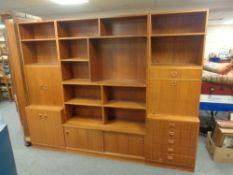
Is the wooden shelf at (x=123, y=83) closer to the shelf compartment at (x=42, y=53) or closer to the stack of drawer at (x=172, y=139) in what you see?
the stack of drawer at (x=172, y=139)

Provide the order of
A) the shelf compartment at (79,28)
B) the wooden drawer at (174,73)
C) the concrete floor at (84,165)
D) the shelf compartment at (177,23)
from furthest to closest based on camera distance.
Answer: the shelf compartment at (79,28) < the concrete floor at (84,165) < the shelf compartment at (177,23) < the wooden drawer at (174,73)

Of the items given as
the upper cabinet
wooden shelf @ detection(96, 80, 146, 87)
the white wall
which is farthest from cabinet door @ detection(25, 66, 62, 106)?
the white wall

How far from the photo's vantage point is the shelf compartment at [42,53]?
2729 millimetres

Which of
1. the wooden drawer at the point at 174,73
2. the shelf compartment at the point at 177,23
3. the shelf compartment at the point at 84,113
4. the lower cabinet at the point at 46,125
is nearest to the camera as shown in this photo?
the wooden drawer at the point at 174,73

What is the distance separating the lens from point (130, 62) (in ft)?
8.34

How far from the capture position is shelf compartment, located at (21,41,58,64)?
2729mm

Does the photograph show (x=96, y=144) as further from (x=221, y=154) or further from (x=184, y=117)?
(x=221, y=154)

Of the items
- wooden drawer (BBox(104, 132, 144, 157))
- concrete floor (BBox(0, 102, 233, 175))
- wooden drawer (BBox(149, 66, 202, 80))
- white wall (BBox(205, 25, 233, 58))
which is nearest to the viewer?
wooden drawer (BBox(149, 66, 202, 80))

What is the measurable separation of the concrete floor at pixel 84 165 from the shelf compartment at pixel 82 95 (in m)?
0.86

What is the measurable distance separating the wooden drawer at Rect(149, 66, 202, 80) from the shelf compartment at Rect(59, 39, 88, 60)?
3.75 feet

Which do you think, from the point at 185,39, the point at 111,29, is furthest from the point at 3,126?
the point at 185,39

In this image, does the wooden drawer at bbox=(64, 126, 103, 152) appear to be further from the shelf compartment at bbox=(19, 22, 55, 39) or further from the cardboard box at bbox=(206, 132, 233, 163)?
the cardboard box at bbox=(206, 132, 233, 163)

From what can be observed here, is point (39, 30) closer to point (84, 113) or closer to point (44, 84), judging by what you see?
point (44, 84)

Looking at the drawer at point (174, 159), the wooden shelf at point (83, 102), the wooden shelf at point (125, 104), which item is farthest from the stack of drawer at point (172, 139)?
the wooden shelf at point (83, 102)
